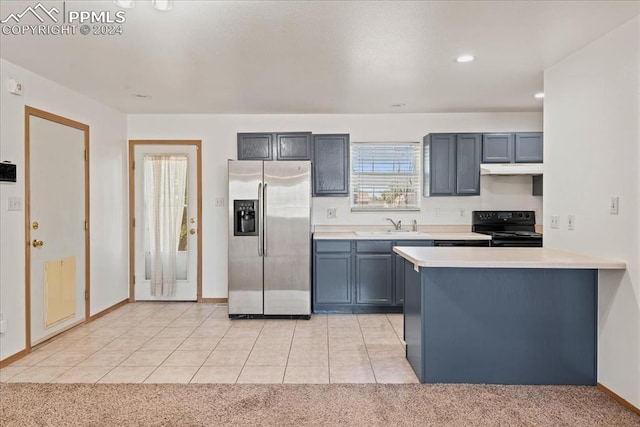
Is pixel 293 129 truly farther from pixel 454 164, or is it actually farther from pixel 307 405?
pixel 307 405

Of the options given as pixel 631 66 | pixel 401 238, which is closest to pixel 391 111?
pixel 401 238

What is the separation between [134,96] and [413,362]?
376cm

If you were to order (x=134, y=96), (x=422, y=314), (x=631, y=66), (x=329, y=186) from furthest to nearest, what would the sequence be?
(x=329, y=186)
(x=134, y=96)
(x=422, y=314)
(x=631, y=66)

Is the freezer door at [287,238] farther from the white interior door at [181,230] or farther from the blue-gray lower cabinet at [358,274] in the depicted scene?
the white interior door at [181,230]

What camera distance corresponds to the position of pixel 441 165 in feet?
16.4

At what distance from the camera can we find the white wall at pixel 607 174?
2555mm

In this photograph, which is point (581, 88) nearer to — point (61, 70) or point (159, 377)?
point (159, 377)

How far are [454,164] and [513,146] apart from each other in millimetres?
697

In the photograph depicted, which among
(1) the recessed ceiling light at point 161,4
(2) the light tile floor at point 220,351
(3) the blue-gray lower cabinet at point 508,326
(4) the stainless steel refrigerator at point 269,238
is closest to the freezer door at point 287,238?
(4) the stainless steel refrigerator at point 269,238

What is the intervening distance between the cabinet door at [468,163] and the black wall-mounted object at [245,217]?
2.38 metres

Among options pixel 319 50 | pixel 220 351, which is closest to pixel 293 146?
pixel 319 50

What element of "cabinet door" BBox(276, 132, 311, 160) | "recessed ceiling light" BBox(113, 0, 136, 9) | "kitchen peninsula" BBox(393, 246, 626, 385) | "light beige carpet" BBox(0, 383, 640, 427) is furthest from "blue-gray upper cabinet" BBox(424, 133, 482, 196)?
"recessed ceiling light" BBox(113, 0, 136, 9)

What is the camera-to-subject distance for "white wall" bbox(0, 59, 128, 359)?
10.9ft

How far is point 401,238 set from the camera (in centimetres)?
475
